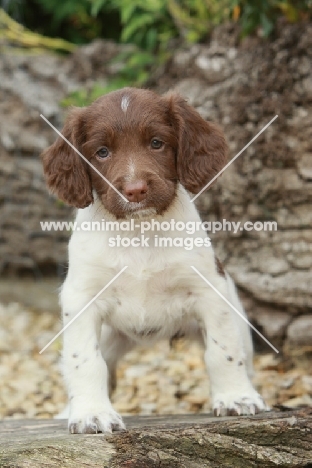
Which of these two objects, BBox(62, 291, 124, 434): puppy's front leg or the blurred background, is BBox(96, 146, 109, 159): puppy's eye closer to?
BBox(62, 291, 124, 434): puppy's front leg

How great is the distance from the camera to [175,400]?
Result: 207 inches

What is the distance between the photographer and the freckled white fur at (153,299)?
3.61 metres

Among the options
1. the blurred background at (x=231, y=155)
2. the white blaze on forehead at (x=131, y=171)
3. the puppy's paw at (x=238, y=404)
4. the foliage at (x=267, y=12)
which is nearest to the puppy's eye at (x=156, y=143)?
the white blaze on forehead at (x=131, y=171)

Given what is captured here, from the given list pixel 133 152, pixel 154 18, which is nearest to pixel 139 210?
pixel 133 152

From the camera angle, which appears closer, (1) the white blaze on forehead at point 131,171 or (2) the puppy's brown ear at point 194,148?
(1) the white blaze on forehead at point 131,171

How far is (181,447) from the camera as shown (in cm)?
283

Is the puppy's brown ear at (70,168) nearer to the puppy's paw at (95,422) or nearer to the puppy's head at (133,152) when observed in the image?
the puppy's head at (133,152)

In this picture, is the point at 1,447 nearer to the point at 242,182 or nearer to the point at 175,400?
the point at 175,400

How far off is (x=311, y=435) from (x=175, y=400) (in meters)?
2.39

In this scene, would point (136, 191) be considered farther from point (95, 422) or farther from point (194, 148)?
point (95, 422)

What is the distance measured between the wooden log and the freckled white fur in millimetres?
590

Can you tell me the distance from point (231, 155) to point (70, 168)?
6.83ft

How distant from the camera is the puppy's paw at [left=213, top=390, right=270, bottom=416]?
3.60 m

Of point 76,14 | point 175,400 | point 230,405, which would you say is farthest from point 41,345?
point 76,14
